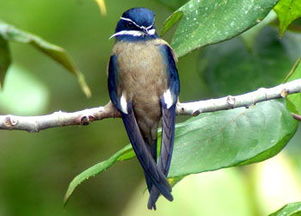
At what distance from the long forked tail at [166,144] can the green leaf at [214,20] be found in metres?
0.18

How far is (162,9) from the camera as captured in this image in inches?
167

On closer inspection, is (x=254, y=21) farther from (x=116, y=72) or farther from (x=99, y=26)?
(x=99, y=26)

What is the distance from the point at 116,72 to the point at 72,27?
2302 millimetres

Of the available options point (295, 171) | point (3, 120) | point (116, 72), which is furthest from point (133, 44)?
point (295, 171)

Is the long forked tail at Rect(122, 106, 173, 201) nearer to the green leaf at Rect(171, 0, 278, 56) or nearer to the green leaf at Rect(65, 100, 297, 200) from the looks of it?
the green leaf at Rect(65, 100, 297, 200)

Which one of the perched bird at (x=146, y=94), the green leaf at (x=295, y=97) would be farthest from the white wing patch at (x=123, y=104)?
the green leaf at (x=295, y=97)

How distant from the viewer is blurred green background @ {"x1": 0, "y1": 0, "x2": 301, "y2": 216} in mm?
3438

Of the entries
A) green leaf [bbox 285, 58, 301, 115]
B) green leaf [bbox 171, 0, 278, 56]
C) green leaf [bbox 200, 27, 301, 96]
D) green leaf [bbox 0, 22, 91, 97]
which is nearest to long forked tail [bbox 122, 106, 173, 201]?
green leaf [bbox 171, 0, 278, 56]

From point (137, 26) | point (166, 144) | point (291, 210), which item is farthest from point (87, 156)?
point (291, 210)

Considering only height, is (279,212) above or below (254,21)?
below

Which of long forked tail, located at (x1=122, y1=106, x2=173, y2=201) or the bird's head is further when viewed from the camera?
the bird's head

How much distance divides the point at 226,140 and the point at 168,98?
18cm

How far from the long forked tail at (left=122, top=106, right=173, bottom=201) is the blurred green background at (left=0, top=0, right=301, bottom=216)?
1223 millimetres

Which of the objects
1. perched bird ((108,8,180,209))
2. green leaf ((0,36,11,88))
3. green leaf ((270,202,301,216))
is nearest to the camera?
green leaf ((270,202,301,216))
